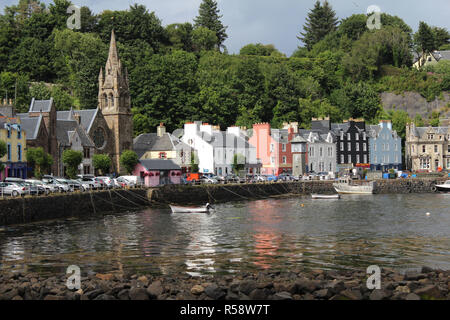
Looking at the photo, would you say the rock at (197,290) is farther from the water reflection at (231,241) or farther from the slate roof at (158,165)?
the slate roof at (158,165)

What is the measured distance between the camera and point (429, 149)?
117m

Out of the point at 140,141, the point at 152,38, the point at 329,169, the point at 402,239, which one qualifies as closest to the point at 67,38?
the point at 152,38

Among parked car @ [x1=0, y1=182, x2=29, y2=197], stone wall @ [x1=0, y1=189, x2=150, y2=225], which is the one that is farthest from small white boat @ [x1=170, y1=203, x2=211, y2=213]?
parked car @ [x1=0, y1=182, x2=29, y2=197]

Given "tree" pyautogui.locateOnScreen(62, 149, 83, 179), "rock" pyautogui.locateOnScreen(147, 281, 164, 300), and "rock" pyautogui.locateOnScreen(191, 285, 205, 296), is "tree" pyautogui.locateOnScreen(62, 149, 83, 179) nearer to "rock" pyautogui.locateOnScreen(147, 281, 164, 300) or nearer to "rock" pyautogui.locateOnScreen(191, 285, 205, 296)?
"rock" pyautogui.locateOnScreen(147, 281, 164, 300)

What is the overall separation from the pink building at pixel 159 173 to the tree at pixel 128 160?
3.72 ft

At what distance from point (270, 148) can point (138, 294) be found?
272 ft

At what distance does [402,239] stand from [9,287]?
88.5 feet

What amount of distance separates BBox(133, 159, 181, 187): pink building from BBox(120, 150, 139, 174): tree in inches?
44.7

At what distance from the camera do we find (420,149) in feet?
386

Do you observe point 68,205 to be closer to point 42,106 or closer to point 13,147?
point 13,147

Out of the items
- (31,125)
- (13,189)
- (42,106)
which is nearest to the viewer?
(13,189)

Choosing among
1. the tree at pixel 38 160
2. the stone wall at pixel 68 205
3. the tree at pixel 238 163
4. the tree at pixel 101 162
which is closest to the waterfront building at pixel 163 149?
the tree at pixel 238 163

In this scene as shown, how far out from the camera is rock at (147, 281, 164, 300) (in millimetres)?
21766

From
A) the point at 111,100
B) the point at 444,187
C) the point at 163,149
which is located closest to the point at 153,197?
the point at 163,149
